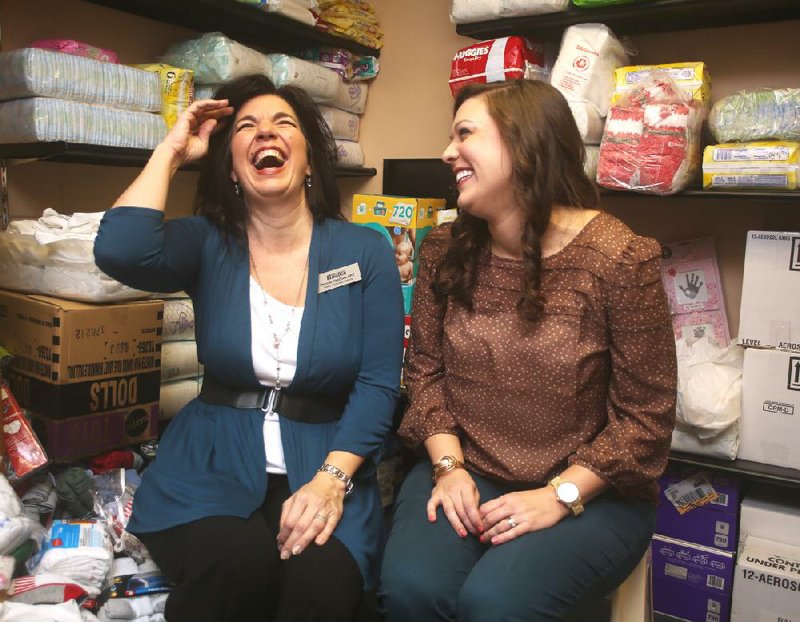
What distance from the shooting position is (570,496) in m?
1.37

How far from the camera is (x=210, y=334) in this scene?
1.62 m

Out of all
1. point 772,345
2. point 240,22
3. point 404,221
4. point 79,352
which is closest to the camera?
point 79,352

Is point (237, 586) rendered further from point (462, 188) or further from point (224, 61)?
point (224, 61)

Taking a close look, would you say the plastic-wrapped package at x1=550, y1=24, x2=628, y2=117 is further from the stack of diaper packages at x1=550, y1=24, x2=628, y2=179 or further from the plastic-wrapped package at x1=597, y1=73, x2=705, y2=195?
the plastic-wrapped package at x1=597, y1=73, x2=705, y2=195

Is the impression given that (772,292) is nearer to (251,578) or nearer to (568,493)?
(568,493)

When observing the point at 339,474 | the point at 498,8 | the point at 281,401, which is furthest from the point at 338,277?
the point at 498,8

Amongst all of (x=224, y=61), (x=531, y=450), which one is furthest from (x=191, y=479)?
(x=224, y=61)

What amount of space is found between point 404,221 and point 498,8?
0.73 metres

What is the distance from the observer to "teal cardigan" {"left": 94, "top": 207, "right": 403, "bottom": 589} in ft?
4.83

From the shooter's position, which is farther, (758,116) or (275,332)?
(758,116)

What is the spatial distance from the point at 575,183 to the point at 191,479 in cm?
101

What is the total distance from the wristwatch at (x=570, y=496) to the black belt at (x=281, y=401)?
0.54m

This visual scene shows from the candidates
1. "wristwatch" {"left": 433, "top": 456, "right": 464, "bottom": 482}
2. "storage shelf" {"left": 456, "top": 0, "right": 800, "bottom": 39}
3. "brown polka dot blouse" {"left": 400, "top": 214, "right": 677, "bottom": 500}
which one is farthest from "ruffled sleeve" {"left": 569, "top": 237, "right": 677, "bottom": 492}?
"storage shelf" {"left": 456, "top": 0, "right": 800, "bottom": 39}

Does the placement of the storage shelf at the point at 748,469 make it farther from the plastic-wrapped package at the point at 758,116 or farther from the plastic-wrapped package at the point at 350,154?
the plastic-wrapped package at the point at 350,154
